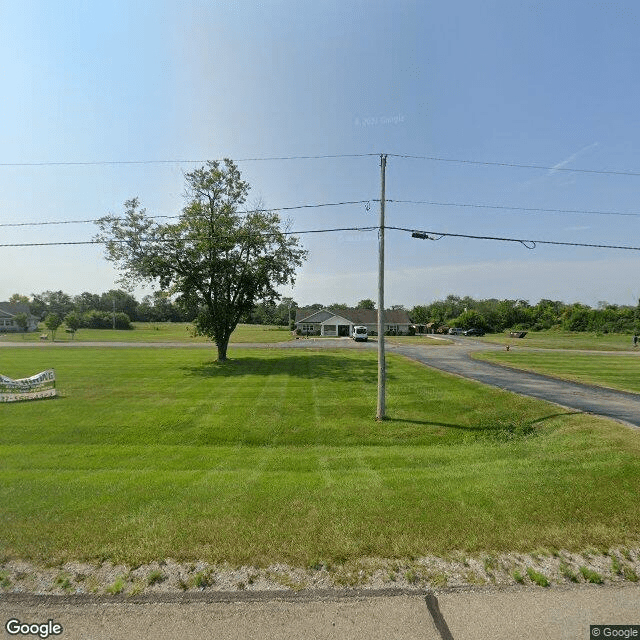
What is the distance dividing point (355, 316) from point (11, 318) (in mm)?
77858

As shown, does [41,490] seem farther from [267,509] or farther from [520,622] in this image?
[520,622]

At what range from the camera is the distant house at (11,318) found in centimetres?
7449

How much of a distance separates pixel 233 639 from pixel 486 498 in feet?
12.9

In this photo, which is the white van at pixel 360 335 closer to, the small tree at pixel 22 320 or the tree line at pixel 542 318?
the tree line at pixel 542 318

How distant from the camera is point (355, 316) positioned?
7025 cm

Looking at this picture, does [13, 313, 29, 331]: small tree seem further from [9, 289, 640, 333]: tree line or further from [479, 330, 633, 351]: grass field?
[479, 330, 633, 351]: grass field

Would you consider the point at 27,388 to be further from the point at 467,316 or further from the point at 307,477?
the point at 467,316

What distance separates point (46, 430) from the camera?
32.3ft

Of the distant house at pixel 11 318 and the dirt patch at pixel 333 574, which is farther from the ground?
the distant house at pixel 11 318

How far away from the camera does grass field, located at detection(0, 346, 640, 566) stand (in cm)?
411

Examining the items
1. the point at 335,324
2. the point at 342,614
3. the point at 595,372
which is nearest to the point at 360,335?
the point at 335,324

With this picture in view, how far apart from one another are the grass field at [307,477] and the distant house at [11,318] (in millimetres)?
82861

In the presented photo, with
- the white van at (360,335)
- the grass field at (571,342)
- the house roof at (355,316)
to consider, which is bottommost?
the grass field at (571,342)

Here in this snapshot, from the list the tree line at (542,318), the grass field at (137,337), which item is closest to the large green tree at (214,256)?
the grass field at (137,337)
